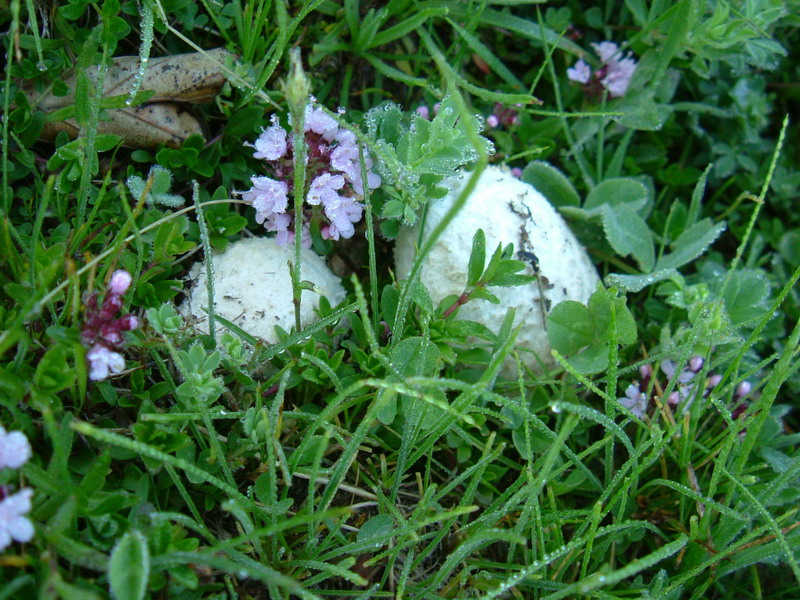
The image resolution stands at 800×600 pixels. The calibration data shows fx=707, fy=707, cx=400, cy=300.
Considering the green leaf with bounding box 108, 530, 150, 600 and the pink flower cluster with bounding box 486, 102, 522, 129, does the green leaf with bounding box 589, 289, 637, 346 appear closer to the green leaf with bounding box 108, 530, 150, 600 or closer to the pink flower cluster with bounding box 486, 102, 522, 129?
the pink flower cluster with bounding box 486, 102, 522, 129

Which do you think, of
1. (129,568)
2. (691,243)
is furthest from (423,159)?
(129,568)

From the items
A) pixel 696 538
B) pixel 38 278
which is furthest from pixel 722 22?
pixel 38 278

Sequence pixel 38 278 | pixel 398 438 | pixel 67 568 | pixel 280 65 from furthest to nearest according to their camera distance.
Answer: pixel 280 65 → pixel 398 438 → pixel 38 278 → pixel 67 568

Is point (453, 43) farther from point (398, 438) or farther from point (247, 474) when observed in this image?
point (247, 474)

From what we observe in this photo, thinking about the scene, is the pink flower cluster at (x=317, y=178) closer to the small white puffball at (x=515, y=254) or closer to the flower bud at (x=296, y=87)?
the small white puffball at (x=515, y=254)

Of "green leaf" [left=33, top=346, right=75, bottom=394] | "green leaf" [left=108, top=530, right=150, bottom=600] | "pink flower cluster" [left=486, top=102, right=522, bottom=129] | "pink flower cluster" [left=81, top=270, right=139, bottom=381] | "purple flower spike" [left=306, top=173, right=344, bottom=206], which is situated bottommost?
"green leaf" [left=108, top=530, right=150, bottom=600]

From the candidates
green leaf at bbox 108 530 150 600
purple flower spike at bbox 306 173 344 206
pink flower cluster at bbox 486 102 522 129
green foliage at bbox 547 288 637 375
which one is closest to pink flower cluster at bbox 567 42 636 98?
pink flower cluster at bbox 486 102 522 129
